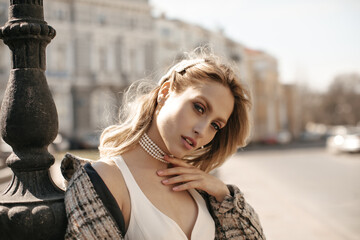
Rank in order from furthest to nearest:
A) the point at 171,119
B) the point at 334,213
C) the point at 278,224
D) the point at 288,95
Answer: the point at 288,95, the point at 334,213, the point at 278,224, the point at 171,119

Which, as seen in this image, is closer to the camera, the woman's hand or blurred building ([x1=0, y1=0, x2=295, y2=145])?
the woman's hand

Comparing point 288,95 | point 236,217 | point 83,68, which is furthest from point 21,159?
point 288,95

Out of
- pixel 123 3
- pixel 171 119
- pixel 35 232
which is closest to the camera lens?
pixel 35 232

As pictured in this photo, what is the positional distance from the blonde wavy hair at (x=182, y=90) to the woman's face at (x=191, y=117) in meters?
0.05

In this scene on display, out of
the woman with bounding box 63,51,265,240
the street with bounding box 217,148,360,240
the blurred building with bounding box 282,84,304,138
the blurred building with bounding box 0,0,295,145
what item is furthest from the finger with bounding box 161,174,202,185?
the blurred building with bounding box 282,84,304,138

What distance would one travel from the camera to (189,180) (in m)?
1.93

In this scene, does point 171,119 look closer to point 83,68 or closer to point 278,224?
point 278,224

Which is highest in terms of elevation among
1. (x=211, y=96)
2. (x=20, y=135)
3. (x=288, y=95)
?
(x=211, y=96)

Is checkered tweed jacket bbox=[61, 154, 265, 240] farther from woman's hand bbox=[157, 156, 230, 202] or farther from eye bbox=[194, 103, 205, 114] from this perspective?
eye bbox=[194, 103, 205, 114]

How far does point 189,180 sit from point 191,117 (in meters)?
0.31

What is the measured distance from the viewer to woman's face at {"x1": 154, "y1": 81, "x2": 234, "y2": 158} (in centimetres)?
182

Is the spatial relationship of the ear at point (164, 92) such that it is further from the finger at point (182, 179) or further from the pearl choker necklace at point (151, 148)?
the finger at point (182, 179)

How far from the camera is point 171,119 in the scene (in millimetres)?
1835

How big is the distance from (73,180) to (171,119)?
1.63 ft
